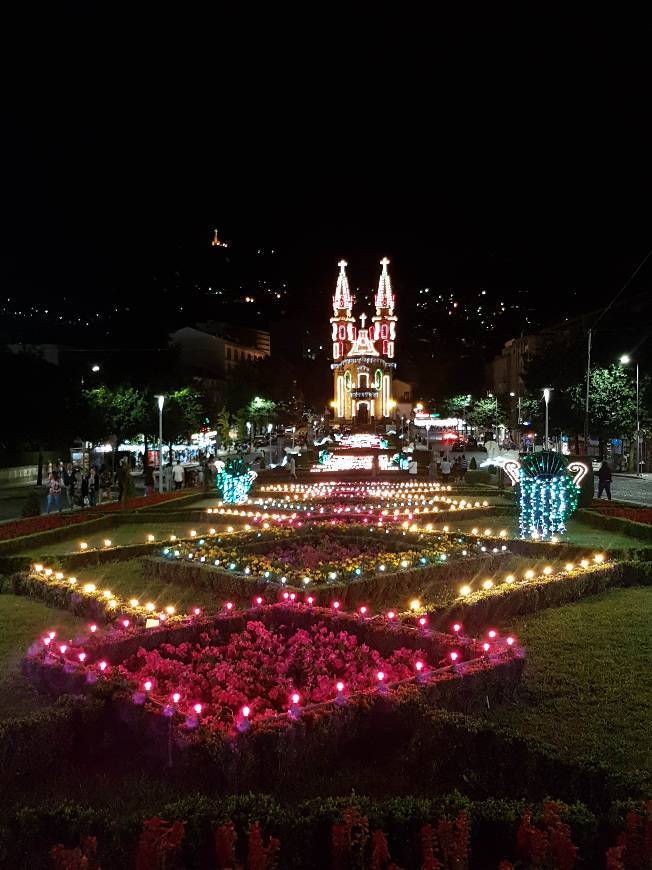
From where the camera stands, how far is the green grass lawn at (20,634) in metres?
7.57

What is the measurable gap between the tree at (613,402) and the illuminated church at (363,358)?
→ 168ft

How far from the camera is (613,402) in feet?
141

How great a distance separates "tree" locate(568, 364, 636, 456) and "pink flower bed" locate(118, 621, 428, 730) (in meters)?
36.6

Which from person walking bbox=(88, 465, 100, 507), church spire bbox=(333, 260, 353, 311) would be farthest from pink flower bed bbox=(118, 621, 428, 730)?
church spire bbox=(333, 260, 353, 311)

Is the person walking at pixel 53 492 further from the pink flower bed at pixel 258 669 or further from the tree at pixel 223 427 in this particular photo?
the tree at pixel 223 427

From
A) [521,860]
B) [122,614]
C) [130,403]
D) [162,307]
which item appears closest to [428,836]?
[521,860]

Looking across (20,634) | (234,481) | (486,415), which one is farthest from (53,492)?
(486,415)

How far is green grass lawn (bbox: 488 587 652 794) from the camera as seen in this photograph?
6.37 m

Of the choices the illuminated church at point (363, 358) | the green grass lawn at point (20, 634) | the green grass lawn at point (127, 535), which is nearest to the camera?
the green grass lawn at point (20, 634)

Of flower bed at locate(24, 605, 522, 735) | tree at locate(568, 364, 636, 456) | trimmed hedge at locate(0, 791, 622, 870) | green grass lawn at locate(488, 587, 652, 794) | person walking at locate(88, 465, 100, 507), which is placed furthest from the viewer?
tree at locate(568, 364, 636, 456)

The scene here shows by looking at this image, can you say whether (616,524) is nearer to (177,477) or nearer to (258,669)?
(258,669)

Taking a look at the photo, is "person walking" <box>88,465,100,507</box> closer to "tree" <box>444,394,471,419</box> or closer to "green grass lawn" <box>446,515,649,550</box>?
"green grass lawn" <box>446,515,649,550</box>

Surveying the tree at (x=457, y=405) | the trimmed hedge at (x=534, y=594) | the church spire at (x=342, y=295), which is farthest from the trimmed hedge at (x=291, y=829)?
the church spire at (x=342, y=295)

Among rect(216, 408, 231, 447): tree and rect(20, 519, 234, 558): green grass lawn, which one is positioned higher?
rect(216, 408, 231, 447): tree
